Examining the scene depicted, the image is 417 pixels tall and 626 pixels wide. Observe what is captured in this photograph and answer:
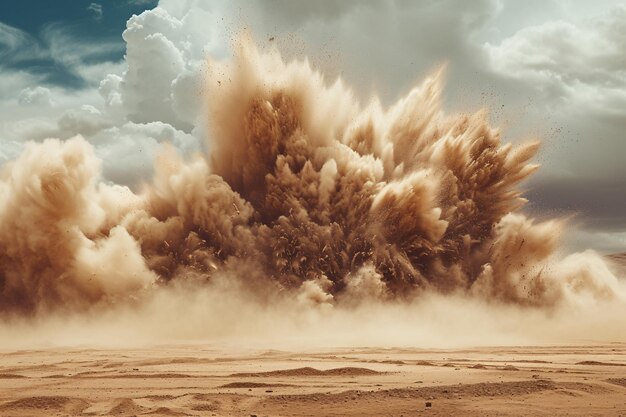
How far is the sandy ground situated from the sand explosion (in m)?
10.1

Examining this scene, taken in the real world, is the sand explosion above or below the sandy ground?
above

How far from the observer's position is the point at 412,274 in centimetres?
3159

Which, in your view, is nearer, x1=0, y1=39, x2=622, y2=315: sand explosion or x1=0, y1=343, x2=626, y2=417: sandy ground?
x1=0, y1=343, x2=626, y2=417: sandy ground

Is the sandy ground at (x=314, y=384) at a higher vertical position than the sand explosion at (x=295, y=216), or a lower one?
lower

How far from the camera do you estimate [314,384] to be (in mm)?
13258

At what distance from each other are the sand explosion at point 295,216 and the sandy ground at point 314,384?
10077mm

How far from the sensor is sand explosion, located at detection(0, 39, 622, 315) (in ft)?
96.8

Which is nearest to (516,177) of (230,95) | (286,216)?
(286,216)

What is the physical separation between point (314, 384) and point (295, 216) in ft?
59.8

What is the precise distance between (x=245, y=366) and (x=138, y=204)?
61.0 feet

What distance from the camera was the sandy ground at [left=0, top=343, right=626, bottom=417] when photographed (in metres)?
11.0

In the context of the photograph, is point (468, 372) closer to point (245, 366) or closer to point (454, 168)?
point (245, 366)

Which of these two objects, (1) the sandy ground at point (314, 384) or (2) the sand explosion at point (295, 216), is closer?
(1) the sandy ground at point (314, 384)

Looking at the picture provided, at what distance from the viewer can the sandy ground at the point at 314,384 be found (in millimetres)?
10961
